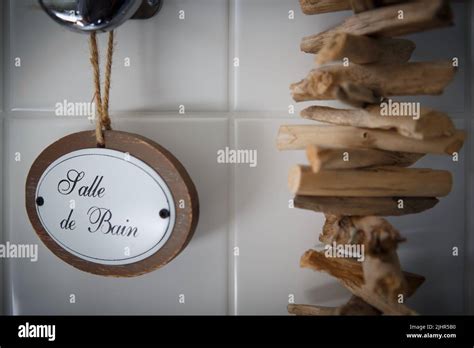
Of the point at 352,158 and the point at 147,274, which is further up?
the point at 352,158

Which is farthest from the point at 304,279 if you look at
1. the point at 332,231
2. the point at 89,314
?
the point at 89,314

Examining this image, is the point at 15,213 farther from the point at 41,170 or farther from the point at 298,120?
the point at 298,120

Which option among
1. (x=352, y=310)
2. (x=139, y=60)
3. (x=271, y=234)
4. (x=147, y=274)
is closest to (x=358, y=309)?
(x=352, y=310)

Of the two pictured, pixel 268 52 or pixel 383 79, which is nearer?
pixel 383 79

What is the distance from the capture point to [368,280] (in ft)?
0.91

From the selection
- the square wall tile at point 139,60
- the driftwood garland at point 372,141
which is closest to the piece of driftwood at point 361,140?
the driftwood garland at point 372,141

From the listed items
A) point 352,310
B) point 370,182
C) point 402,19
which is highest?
point 402,19

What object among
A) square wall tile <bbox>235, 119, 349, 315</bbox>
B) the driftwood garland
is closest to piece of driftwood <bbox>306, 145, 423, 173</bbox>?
the driftwood garland

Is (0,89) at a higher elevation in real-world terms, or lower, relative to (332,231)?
higher

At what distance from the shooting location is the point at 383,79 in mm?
285

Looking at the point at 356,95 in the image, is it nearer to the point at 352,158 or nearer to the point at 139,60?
the point at 352,158

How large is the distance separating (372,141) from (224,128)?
0.50ft

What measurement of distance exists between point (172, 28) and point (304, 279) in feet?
0.94

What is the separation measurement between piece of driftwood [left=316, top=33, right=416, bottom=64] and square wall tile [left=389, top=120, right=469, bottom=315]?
127 mm
